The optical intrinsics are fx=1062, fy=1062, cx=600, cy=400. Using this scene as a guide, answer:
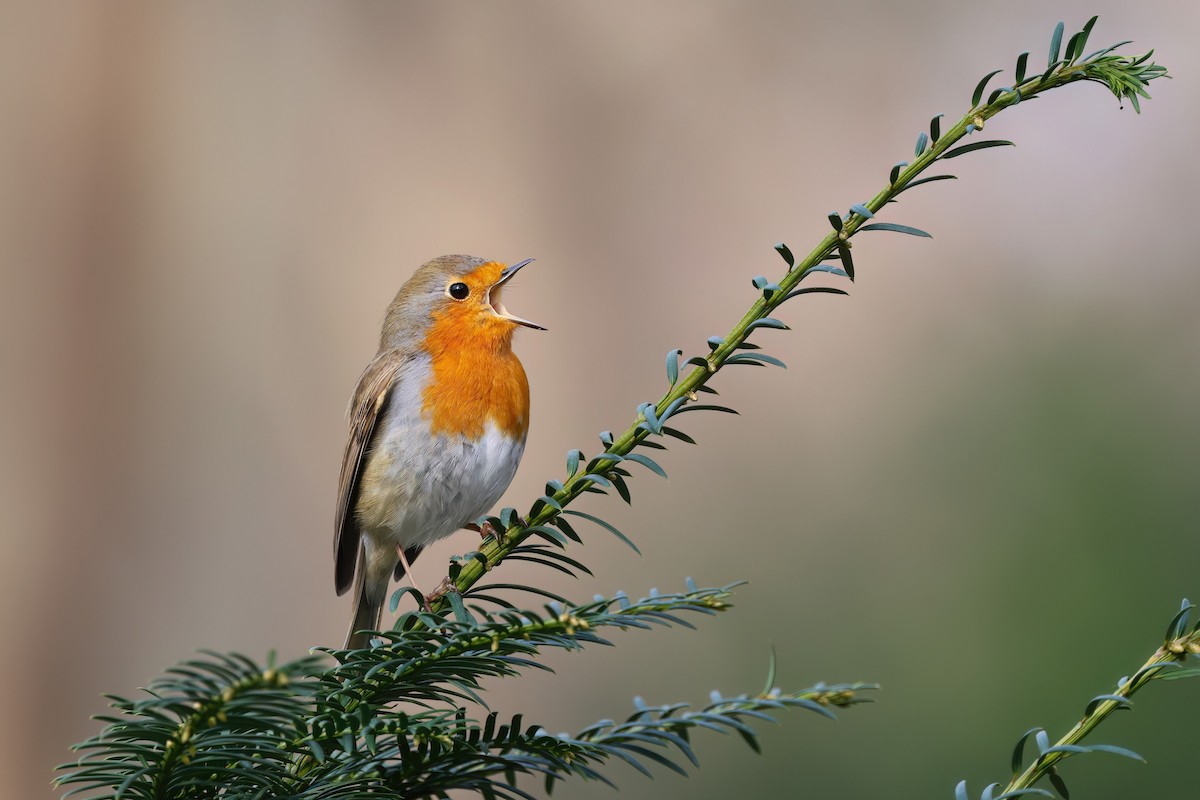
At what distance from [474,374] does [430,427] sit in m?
0.15

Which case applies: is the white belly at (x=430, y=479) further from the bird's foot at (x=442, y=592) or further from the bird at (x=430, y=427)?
the bird's foot at (x=442, y=592)

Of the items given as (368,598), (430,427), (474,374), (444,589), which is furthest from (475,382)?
(444,589)

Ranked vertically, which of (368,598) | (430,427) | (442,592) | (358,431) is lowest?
(442,592)

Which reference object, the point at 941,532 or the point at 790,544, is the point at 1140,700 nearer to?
the point at 941,532

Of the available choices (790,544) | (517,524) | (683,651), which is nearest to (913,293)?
(790,544)

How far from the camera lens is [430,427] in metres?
2.35

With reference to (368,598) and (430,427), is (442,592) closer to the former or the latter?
(430,427)

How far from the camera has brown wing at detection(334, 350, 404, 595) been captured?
2508 mm

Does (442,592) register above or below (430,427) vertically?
below

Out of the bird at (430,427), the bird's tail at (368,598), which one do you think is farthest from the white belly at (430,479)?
the bird's tail at (368,598)

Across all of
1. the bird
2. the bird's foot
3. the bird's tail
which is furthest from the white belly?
the bird's foot

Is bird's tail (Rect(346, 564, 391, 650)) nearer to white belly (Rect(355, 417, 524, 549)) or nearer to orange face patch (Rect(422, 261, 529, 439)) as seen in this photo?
white belly (Rect(355, 417, 524, 549))

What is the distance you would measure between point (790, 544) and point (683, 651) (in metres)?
0.45

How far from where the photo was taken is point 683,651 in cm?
315
